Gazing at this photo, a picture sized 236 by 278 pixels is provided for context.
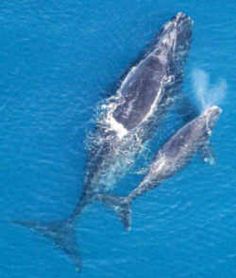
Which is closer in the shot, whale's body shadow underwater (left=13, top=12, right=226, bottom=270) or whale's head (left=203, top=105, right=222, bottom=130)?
whale's body shadow underwater (left=13, top=12, right=226, bottom=270)

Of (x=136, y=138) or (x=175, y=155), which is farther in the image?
(x=136, y=138)

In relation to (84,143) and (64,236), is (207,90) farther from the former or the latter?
(64,236)

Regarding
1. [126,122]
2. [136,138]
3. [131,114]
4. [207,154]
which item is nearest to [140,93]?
[131,114]

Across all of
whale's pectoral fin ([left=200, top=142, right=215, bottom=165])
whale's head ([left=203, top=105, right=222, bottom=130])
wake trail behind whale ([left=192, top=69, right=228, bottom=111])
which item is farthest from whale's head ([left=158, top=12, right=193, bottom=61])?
whale's pectoral fin ([left=200, top=142, right=215, bottom=165])

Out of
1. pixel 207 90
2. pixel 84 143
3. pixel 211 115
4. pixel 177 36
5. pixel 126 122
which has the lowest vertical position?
pixel 84 143

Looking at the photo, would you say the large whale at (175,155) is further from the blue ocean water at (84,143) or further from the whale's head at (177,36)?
the whale's head at (177,36)

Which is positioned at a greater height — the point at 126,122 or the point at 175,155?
the point at 126,122

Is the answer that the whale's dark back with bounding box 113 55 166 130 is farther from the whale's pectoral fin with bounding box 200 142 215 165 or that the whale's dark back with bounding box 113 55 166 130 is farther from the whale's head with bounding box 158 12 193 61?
the whale's pectoral fin with bounding box 200 142 215 165

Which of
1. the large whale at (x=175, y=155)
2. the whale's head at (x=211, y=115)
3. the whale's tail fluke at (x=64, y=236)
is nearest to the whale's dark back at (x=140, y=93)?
the large whale at (x=175, y=155)

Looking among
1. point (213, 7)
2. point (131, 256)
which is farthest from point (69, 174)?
point (213, 7)
